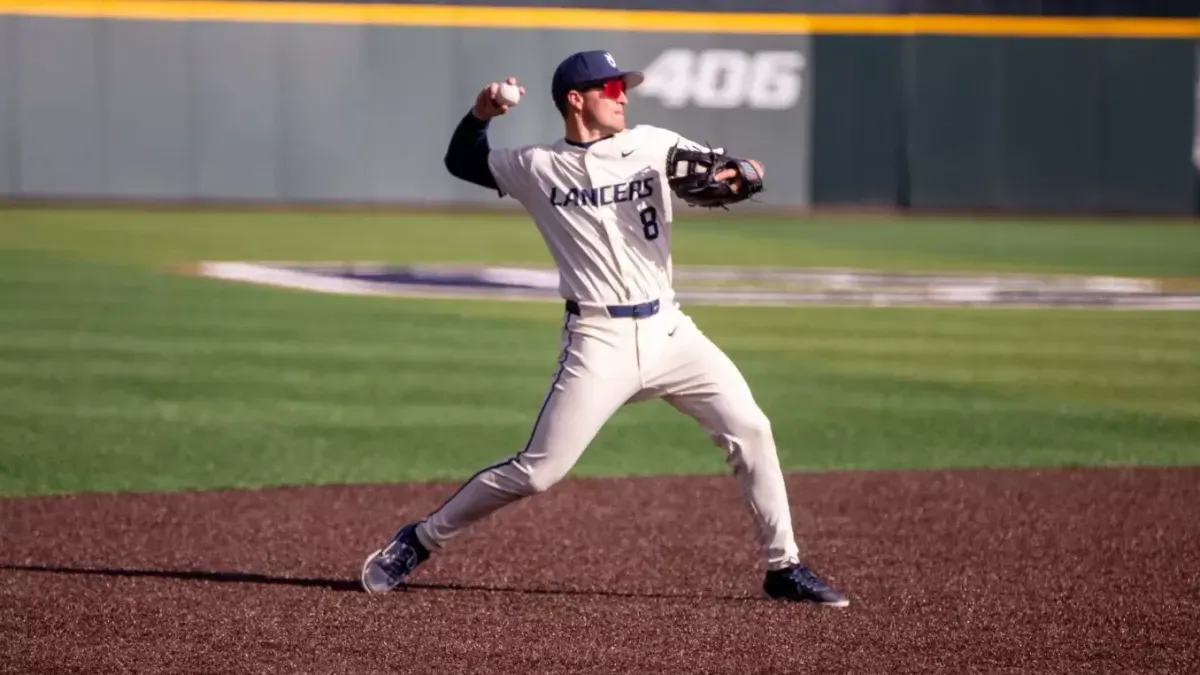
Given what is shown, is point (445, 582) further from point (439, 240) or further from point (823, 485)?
point (439, 240)

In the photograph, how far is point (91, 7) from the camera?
86.9 feet

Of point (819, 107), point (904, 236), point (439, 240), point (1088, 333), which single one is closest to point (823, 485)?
point (1088, 333)

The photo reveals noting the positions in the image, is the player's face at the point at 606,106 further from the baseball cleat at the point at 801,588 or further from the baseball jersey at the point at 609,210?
the baseball cleat at the point at 801,588

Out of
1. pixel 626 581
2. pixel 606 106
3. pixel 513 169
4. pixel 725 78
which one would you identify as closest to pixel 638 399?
pixel 626 581

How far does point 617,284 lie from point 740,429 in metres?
0.66

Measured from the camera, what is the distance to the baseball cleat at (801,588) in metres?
6.29

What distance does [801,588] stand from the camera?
20.7 ft

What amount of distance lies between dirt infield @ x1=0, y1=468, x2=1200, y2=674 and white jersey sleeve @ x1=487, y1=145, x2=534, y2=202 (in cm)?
145

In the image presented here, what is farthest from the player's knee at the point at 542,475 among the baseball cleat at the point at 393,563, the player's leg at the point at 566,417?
the baseball cleat at the point at 393,563

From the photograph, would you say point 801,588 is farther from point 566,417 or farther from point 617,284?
point 617,284

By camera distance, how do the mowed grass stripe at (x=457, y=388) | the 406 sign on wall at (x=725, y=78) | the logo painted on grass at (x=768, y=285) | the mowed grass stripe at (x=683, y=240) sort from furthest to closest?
1. the 406 sign on wall at (x=725, y=78)
2. the mowed grass stripe at (x=683, y=240)
3. the logo painted on grass at (x=768, y=285)
4. the mowed grass stripe at (x=457, y=388)

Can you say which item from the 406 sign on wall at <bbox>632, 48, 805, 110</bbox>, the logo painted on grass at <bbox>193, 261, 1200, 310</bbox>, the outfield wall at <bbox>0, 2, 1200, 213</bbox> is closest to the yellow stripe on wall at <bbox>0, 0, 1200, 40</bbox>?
the outfield wall at <bbox>0, 2, 1200, 213</bbox>

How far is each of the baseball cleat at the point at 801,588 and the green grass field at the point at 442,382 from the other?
3102 millimetres

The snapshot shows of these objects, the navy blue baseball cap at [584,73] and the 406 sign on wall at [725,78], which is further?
the 406 sign on wall at [725,78]
